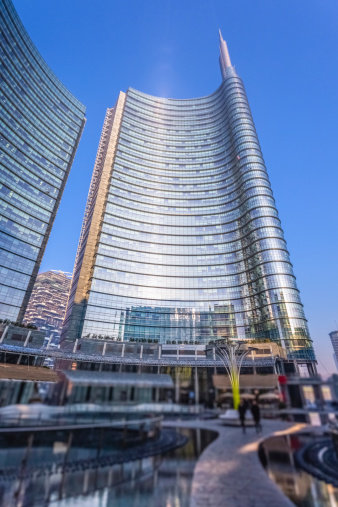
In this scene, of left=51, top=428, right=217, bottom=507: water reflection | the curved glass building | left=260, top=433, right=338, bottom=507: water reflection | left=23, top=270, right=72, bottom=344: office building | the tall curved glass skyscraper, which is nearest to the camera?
left=260, top=433, right=338, bottom=507: water reflection

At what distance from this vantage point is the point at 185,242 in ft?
312

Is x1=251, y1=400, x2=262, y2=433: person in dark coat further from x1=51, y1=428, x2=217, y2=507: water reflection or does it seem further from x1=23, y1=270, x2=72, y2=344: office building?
x1=23, y1=270, x2=72, y2=344: office building

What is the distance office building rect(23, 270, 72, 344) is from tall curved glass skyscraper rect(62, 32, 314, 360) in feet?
323

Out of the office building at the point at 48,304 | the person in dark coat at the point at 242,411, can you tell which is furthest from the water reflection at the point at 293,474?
the office building at the point at 48,304

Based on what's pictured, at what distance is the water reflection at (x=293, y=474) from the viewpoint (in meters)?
5.18

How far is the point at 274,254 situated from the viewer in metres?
77.2

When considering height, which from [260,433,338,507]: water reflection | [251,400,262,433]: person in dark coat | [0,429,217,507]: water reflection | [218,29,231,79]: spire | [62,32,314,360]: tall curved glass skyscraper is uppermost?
[218,29,231,79]: spire

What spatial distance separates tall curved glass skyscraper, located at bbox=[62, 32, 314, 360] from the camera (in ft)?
245

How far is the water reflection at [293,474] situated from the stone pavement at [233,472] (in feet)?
0.88

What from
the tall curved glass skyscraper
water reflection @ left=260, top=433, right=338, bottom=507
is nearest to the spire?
the tall curved glass skyscraper

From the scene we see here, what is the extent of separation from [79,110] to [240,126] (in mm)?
76124

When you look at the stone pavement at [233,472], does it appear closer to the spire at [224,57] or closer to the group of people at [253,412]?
the group of people at [253,412]

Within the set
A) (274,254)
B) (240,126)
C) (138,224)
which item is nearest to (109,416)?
(274,254)

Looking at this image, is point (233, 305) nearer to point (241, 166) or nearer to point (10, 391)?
point (241, 166)
